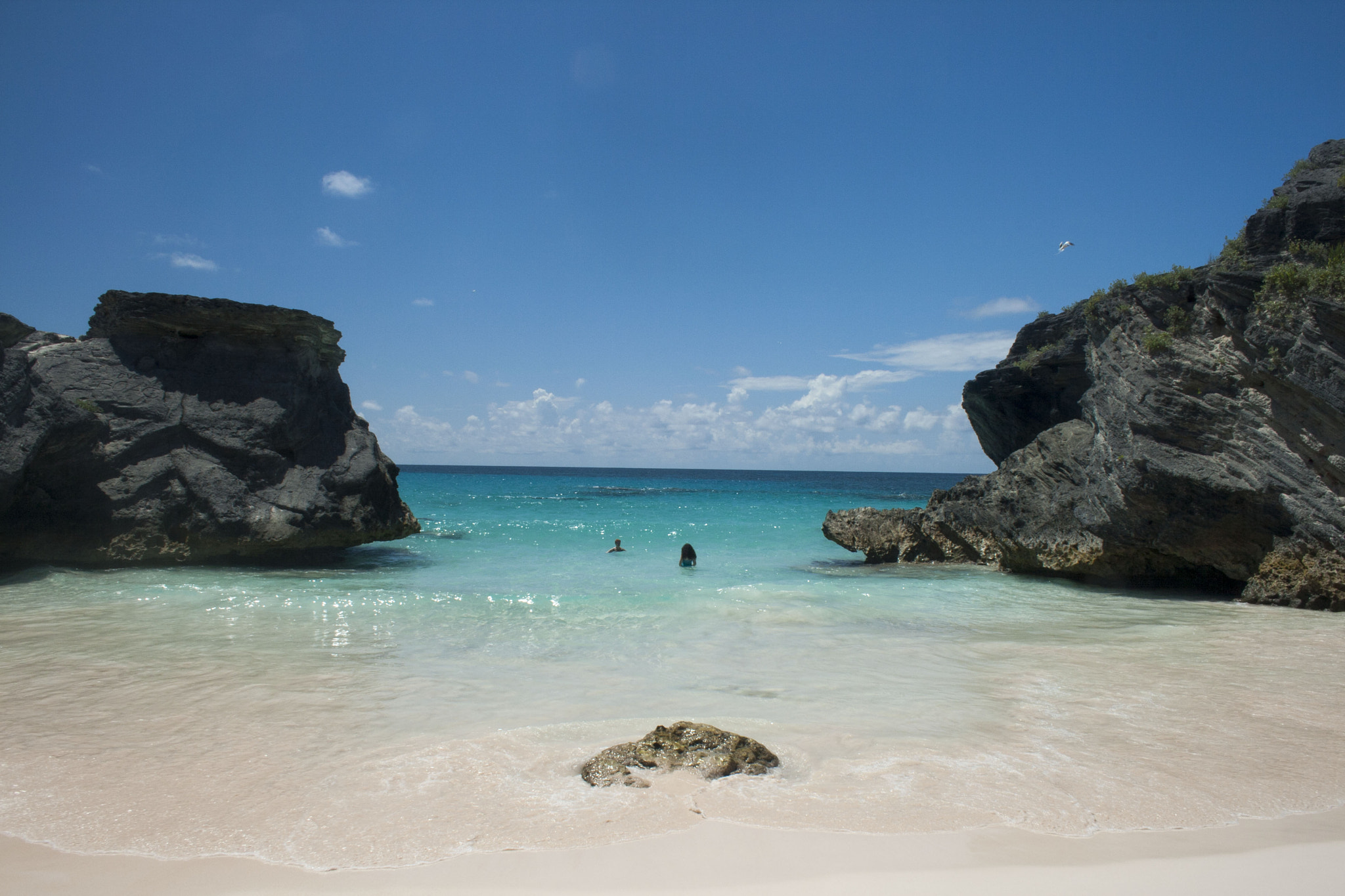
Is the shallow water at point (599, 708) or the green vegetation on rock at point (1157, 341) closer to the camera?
the shallow water at point (599, 708)

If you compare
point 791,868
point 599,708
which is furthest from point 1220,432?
point 791,868

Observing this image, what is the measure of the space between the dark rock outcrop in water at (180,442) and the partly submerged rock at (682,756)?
1195cm

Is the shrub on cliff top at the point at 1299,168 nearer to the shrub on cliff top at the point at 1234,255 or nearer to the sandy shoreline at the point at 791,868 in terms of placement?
the shrub on cliff top at the point at 1234,255

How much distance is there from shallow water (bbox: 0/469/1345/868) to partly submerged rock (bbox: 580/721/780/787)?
0.14 meters

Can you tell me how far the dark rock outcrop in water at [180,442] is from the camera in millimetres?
12578

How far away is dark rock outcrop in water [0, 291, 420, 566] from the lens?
12578 mm

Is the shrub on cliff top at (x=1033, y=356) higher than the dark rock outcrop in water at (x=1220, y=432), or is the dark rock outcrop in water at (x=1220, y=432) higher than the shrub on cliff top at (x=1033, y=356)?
the shrub on cliff top at (x=1033, y=356)

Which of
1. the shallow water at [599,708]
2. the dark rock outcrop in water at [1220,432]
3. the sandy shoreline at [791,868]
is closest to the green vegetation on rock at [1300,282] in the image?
the dark rock outcrop in water at [1220,432]

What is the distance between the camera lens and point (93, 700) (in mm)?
6039

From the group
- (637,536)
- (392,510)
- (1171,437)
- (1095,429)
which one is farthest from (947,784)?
(637,536)

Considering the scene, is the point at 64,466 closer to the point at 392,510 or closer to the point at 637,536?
the point at 392,510

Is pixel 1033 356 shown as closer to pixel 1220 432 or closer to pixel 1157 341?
pixel 1157 341

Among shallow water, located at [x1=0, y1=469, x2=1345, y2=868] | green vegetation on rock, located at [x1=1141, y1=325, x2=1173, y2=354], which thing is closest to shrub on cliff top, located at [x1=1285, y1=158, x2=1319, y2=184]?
green vegetation on rock, located at [x1=1141, y1=325, x2=1173, y2=354]

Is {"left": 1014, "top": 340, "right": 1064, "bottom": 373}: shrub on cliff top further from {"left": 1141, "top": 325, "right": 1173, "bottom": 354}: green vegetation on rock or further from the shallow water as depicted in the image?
the shallow water
